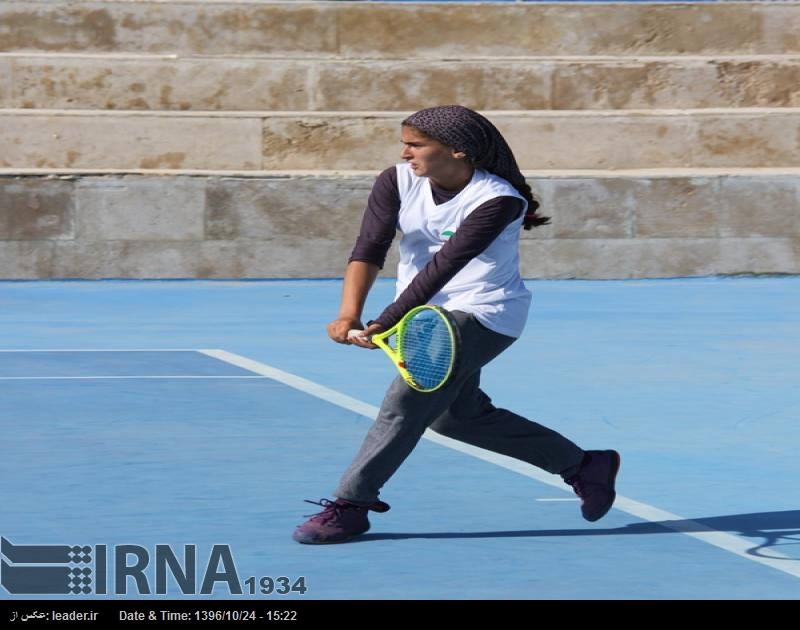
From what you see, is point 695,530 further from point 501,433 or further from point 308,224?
point 308,224

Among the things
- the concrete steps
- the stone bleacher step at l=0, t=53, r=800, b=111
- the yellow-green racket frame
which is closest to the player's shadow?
the yellow-green racket frame

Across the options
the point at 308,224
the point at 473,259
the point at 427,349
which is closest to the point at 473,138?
the point at 473,259

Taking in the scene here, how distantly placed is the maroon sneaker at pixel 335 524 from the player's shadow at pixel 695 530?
2.7 inches

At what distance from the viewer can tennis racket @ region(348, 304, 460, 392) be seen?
6559 mm

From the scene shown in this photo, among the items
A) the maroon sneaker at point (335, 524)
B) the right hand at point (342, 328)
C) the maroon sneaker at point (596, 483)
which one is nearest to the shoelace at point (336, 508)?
the maroon sneaker at point (335, 524)

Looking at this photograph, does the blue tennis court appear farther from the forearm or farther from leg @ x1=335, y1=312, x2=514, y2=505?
the forearm

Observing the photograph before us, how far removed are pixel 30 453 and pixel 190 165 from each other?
41.6ft

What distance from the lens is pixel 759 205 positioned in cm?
1978

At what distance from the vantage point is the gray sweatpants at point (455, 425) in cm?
674

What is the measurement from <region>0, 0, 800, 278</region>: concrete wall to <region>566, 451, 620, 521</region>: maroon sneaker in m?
12.3

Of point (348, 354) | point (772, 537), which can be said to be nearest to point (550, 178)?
point (348, 354)

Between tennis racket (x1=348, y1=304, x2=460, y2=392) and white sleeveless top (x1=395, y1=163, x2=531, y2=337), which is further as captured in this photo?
white sleeveless top (x1=395, y1=163, x2=531, y2=337)

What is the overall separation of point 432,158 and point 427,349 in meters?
0.70
